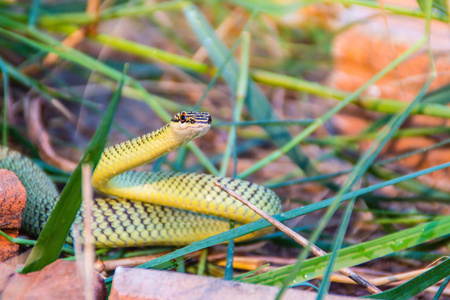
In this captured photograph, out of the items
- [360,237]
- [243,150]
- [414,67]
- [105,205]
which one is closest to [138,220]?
[105,205]

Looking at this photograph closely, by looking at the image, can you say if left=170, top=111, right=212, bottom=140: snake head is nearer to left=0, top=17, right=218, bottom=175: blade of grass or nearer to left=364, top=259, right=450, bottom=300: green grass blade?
left=0, top=17, right=218, bottom=175: blade of grass

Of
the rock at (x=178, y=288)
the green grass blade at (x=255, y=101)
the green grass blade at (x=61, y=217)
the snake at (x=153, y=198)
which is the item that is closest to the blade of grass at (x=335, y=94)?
the green grass blade at (x=255, y=101)

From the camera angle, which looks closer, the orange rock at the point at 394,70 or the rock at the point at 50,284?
the rock at the point at 50,284

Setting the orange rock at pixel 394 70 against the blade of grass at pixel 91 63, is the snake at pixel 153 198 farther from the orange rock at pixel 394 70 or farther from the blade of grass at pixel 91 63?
the orange rock at pixel 394 70

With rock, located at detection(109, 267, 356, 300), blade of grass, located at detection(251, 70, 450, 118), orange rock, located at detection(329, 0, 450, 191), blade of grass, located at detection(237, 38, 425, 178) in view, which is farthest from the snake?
orange rock, located at detection(329, 0, 450, 191)

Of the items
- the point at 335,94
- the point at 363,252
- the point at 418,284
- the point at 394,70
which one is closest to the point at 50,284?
the point at 363,252

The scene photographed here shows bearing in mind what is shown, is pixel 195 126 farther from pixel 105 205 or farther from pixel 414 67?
pixel 414 67

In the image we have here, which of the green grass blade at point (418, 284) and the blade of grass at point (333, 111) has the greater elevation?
the blade of grass at point (333, 111)
